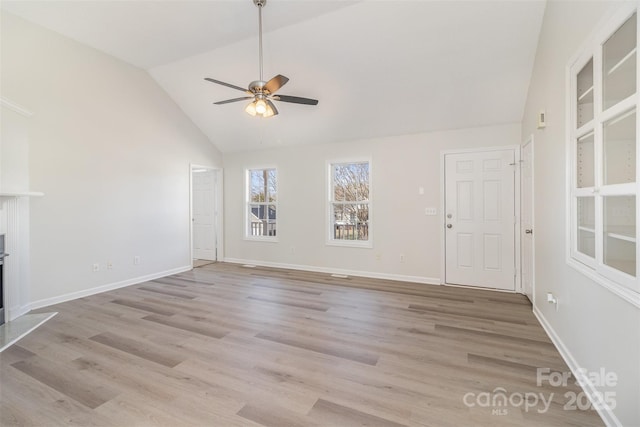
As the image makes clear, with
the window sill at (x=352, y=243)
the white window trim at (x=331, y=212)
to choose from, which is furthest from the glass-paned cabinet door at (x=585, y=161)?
the window sill at (x=352, y=243)

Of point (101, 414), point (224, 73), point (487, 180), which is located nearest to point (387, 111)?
point (487, 180)

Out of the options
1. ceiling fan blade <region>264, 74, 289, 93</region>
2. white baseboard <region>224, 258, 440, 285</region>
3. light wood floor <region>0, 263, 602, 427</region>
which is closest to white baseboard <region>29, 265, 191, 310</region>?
light wood floor <region>0, 263, 602, 427</region>

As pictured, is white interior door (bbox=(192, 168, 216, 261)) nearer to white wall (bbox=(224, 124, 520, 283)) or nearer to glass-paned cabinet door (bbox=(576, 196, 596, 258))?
white wall (bbox=(224, 124, 520, 283))

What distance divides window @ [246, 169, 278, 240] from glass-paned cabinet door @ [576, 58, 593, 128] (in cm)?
492

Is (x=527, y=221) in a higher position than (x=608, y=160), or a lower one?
lower

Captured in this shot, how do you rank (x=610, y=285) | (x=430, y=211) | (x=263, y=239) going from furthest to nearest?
1. (x=263, y=239)
2. (x=430, y=211)
3. (x=610, y=285)

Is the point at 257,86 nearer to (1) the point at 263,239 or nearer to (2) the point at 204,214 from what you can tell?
(1) the point at 263,239

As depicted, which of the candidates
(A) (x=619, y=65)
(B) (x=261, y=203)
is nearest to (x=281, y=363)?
(A) (x=619, y=65)

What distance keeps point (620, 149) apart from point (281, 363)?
2.77m

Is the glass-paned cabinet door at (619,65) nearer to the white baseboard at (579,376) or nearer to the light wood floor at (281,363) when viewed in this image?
the white baseboard at (579,376)

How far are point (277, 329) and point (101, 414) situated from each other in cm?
155

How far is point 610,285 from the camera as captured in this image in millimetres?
1701

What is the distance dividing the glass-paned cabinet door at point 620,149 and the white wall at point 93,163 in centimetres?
569

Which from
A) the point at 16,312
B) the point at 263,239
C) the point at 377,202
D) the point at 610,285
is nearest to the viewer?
the point at 610,285
